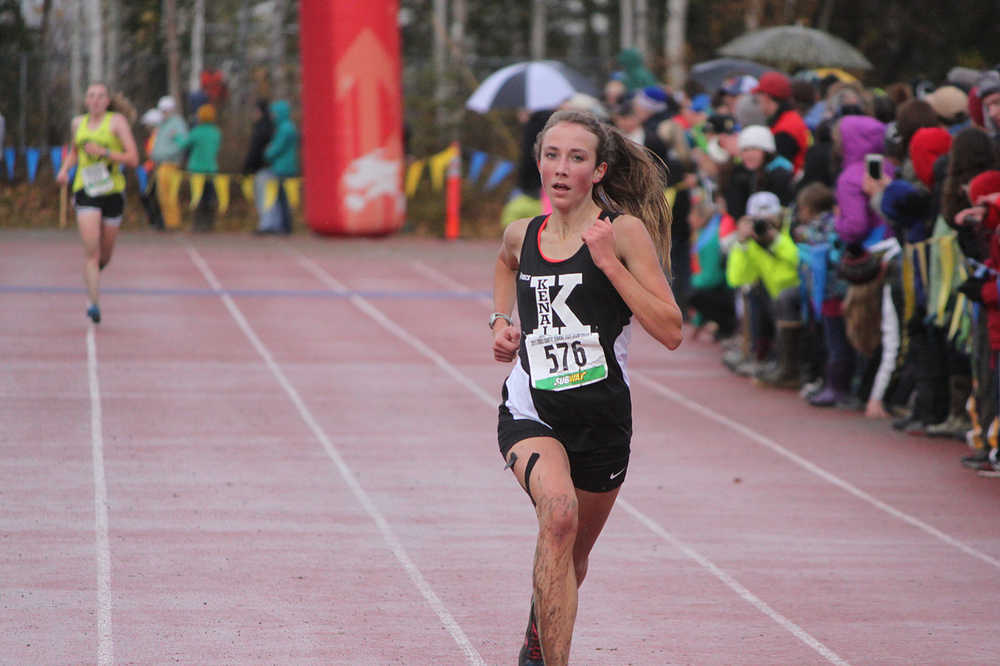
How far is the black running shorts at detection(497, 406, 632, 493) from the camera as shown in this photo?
5.53 m

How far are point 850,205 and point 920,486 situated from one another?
7.87 feet

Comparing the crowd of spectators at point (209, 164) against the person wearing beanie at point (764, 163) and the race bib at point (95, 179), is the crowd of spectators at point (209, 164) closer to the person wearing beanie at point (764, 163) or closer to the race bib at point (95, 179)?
the race bib at point (95, 179)

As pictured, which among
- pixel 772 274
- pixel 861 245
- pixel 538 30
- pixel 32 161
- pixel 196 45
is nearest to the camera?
pixel 861 245

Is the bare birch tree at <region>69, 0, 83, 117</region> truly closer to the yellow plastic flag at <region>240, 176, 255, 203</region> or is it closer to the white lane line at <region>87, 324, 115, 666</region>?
the yellow plastic flag at <region>240, 176, 255, 203</region>

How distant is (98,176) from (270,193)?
36.0 feet

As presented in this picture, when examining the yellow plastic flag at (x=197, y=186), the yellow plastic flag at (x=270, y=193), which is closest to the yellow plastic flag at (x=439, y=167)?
the yellow plastic flag at (x=270, y=193)

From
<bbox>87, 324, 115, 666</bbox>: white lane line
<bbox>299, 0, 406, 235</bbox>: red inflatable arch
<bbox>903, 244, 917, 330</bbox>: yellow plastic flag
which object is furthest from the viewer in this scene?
<bbox>299, 0, 406, 235</bbox>: red inflatable arch

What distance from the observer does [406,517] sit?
27.9 ft

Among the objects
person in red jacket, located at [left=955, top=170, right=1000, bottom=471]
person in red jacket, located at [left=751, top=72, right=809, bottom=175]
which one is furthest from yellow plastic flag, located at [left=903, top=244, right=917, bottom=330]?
person in red jacket, located at [left=751, top=72, right=809, bottom=175]

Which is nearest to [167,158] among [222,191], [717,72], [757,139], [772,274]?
[222,191]

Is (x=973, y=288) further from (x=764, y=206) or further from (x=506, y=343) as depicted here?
(x=506, y=343)

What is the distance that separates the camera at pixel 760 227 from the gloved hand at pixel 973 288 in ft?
9.87

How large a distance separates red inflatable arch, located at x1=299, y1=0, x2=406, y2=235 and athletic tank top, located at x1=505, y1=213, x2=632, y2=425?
1963 centimetres

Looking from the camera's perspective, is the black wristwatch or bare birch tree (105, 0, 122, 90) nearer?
the black wristwatch
